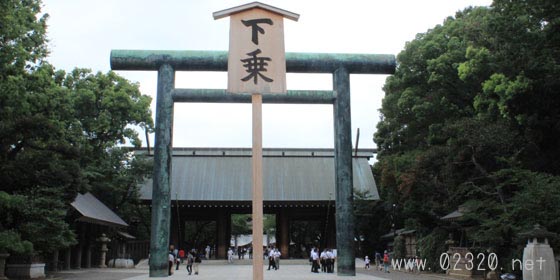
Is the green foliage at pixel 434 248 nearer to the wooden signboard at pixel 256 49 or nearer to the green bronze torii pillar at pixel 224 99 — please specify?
the green bronze torii pillar at pixel 224 99

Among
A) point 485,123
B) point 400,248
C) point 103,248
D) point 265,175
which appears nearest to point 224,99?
point 485,123

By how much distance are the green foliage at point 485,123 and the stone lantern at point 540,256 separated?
1596 mm

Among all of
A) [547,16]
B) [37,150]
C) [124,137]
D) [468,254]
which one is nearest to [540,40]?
[547,16]

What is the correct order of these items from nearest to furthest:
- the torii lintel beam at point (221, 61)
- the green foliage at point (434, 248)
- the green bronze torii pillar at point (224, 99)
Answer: the green bronze torii pillar at point (224, 99) → the torii lintel beam at point (221, 61) → the green foliage at point (434, 248)

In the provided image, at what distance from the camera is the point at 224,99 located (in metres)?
12.7

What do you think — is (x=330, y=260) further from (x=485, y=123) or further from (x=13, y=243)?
(x=13, y=243)

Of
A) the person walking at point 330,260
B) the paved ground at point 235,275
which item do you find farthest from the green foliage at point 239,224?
the person walking at point 330,260

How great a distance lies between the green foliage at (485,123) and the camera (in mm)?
16062

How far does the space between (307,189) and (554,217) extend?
58.7 feet

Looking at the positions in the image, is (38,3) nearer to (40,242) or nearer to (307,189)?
(40,242)

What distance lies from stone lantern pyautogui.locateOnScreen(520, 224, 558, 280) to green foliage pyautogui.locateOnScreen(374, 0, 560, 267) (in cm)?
160

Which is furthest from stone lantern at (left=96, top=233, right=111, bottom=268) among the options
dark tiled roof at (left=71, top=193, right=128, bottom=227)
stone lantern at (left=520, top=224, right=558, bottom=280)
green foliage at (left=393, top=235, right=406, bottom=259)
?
stone lantern at (left=520, top=224, right=558, bottom=280)

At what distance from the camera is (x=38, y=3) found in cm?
1886

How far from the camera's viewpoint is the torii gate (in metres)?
12.1
